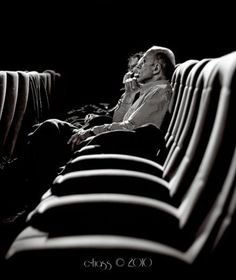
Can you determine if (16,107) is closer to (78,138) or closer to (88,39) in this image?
(78,138)

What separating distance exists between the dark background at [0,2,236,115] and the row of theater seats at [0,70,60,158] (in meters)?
1.43

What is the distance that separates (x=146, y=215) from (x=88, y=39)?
12.1 feet

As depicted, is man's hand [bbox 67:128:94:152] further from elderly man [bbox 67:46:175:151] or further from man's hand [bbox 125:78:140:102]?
man's hand [bbox 125:78:140:102]

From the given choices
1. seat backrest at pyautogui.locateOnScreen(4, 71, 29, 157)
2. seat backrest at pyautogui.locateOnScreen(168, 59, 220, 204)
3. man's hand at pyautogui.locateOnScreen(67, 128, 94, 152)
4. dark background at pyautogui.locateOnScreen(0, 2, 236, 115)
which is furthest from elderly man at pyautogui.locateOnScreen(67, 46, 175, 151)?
dark background at pyautogui.locateOnScreen(0, 2, 236, 115)

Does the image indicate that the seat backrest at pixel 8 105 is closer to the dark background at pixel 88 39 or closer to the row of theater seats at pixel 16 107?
the row of theater seats at pixel 16 107

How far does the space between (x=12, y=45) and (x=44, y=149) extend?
3278 mm

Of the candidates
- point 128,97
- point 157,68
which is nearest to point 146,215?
point 157,68

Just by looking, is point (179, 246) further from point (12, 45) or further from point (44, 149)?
point (12, 45)

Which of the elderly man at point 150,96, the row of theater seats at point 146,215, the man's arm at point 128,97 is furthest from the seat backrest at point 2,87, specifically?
the row of theater seats at point 146,215

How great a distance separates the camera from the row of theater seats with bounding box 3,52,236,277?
2.33ft

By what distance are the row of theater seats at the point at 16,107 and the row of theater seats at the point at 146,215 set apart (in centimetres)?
123

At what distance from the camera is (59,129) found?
1691 millimetres

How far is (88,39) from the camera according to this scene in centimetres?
411

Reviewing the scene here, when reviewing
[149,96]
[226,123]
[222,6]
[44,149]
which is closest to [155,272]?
[226,123]
